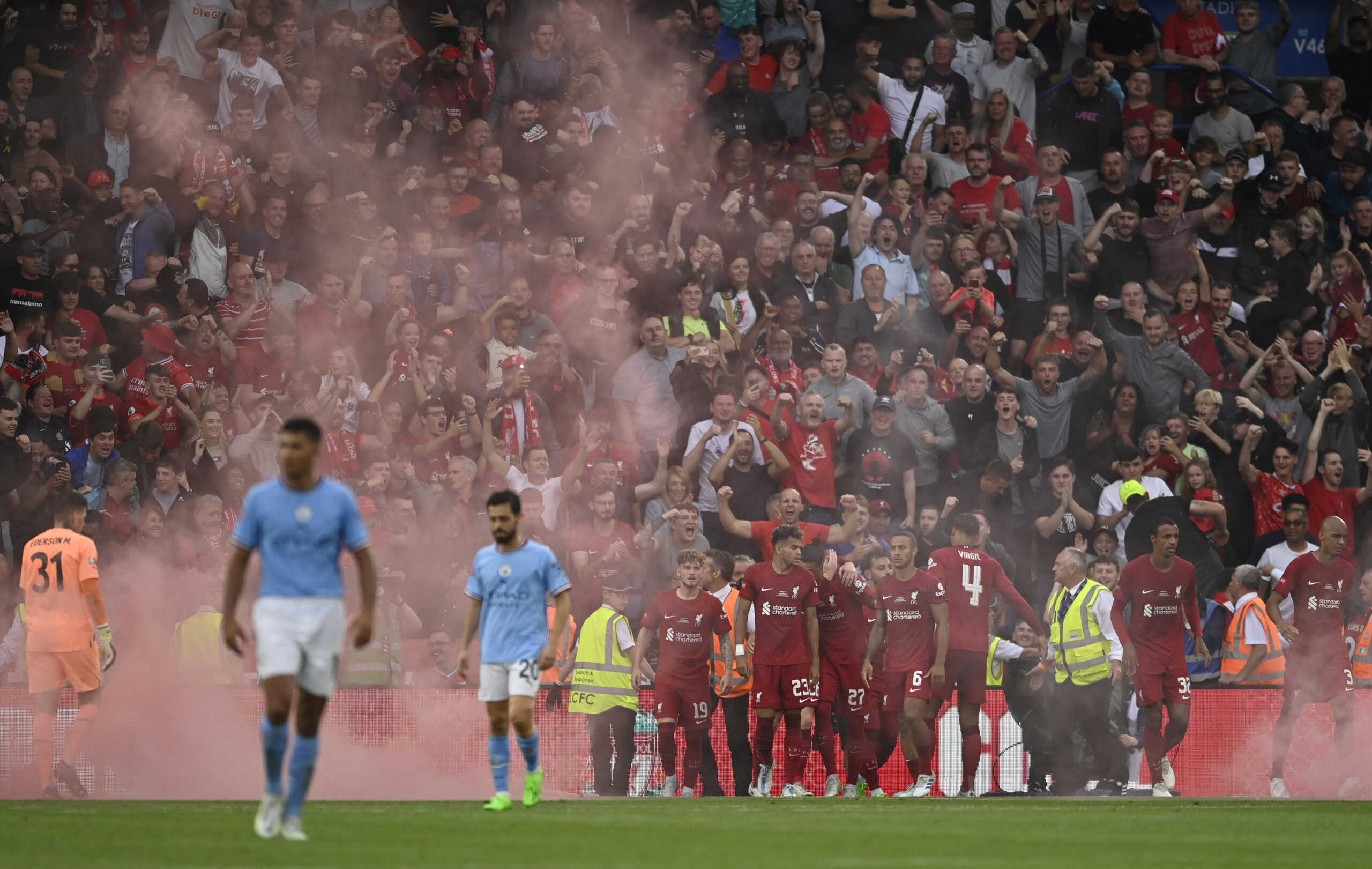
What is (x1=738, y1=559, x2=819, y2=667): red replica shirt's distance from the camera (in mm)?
13336

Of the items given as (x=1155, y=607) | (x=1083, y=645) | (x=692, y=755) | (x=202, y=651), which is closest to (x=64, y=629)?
(x=202, y=651)

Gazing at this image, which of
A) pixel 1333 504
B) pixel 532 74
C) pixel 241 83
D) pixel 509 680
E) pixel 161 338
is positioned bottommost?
Result: pixel 509 680

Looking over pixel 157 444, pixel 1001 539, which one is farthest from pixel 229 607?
pixel 1001 539

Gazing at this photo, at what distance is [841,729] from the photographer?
48.0ft

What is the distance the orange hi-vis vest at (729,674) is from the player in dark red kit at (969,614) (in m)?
1.51

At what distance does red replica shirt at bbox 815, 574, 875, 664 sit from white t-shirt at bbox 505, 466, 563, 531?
2.62 m

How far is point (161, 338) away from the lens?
15078mm

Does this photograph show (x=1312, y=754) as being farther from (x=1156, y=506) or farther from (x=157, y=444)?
(x=157, y=444)

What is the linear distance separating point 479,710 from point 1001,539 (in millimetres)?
5289

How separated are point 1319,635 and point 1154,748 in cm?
198

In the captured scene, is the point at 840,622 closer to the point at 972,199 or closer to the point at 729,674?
the point at 729,674

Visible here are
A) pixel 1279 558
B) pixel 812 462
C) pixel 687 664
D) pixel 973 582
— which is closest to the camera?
pixel 687 664

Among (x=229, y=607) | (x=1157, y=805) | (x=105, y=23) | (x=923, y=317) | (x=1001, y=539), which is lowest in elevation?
(x=1157, y=805)

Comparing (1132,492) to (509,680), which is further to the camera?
(1132,492)
